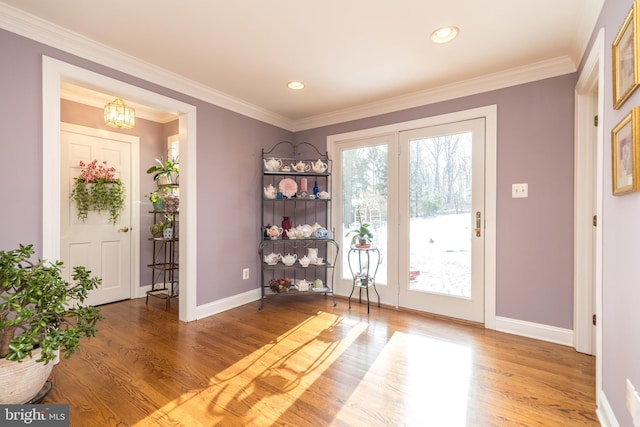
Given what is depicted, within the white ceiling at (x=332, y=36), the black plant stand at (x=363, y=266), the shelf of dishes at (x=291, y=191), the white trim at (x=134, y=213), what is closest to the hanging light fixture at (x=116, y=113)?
the white trim at (x=134, y=213)

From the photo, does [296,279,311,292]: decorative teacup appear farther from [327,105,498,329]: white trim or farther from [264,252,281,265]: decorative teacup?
[327,105,498,329]: white trim

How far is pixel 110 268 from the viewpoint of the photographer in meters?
3.65

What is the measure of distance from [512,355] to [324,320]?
1.62 meters

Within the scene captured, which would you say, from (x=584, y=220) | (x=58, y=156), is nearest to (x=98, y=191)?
(x=58, y=156)

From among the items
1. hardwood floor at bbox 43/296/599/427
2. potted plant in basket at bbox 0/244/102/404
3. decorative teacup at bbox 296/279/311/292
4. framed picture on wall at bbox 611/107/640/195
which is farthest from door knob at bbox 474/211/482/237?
potted plant in basket at bbox 0/244/102/404

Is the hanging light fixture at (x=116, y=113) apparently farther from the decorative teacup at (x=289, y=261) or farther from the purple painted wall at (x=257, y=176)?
the decorative teacup at (x=289, y=261)

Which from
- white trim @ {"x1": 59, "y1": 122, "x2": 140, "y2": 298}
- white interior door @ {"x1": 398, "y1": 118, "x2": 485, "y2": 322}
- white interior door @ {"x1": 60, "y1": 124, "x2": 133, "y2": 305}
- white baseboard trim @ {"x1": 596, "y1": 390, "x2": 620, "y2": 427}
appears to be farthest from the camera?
white trim @ {"x1": 59, "y1": 122, "x2": 140, "y2": 298}

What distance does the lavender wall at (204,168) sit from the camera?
191cm

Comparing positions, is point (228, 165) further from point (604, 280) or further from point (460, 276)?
point (604, 280)

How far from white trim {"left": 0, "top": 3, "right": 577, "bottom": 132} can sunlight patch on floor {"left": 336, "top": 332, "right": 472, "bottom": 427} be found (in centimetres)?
239

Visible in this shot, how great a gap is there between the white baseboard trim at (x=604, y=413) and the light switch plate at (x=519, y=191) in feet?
5.12

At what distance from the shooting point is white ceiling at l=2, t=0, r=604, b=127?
186 centimetres

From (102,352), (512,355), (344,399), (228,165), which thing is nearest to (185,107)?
(228,165)

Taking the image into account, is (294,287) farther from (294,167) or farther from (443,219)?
(443,219)
